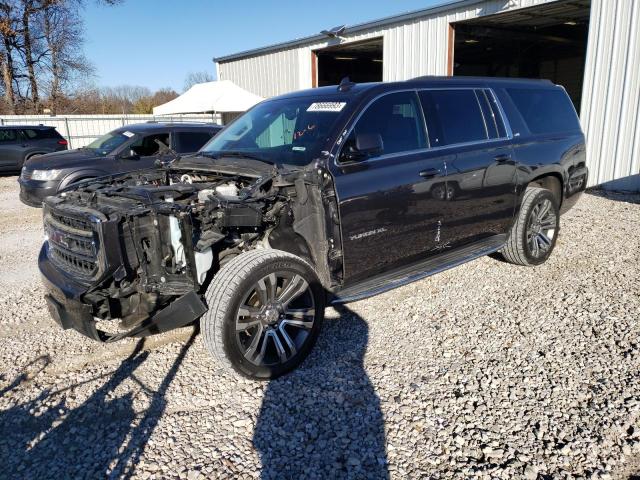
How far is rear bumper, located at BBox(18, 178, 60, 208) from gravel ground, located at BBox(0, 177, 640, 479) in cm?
459

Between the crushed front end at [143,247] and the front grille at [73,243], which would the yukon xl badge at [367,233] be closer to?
the crushed front end at [143,247]

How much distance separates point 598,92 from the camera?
35.3ft

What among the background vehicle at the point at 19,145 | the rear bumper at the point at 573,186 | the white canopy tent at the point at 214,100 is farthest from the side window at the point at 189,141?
the white canopy tent at the point at 214,100

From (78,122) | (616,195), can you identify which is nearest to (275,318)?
(616,195)

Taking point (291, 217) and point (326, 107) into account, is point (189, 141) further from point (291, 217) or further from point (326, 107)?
point (291, 217)

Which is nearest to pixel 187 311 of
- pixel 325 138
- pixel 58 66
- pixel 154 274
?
pixel 154 274

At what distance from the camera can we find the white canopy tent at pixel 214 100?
18.3 meters

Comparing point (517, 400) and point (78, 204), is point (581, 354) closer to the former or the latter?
point (517, 400)

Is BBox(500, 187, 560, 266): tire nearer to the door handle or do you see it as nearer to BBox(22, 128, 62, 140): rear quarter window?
the door handle

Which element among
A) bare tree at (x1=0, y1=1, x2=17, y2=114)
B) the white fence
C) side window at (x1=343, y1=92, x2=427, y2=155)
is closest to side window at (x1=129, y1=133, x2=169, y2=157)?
side window at (x1=343, y1=92, x2=427, y2=155)

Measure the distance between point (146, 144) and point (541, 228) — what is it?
277 inches

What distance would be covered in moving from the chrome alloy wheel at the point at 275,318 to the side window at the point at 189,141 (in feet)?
22.2

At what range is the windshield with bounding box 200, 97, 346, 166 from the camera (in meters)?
3.82

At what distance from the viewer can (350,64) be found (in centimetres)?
2272
